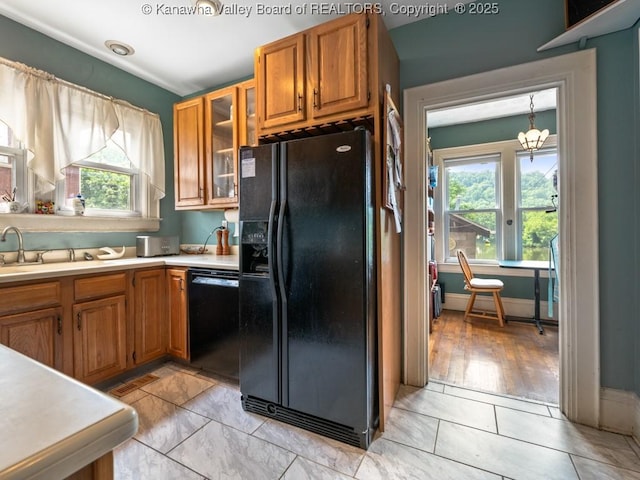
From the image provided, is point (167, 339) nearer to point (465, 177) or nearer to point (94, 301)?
point (94, 301)

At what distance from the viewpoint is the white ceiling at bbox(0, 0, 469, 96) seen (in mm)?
2066

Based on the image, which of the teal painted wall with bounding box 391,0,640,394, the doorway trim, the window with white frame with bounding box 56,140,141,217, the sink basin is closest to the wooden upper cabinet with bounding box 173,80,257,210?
the window with white frame with bounding box 56,140,141,217

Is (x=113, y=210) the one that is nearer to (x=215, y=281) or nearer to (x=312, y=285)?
(x=215, y=281)

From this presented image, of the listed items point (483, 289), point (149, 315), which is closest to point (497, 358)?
point (483, 289)

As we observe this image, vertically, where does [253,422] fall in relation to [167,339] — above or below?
below

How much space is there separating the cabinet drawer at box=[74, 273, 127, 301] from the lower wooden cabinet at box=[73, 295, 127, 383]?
0.05 m

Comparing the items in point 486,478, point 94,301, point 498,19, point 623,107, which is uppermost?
point 498,19

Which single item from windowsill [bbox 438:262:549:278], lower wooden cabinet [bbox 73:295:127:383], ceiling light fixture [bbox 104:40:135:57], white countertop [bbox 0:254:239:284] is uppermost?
ceiling light fixture [bbox 104:40:135:57]

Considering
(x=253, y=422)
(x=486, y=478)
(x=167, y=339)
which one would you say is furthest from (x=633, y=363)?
(x=167, y=339)

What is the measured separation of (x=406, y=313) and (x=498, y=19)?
2097 mm

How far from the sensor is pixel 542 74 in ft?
6.10

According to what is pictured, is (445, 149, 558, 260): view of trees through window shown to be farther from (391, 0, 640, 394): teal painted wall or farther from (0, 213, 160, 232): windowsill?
(0, 213, 160, 232): windowsill

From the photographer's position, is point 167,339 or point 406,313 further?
point 167,339

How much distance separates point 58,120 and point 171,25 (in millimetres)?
1146
